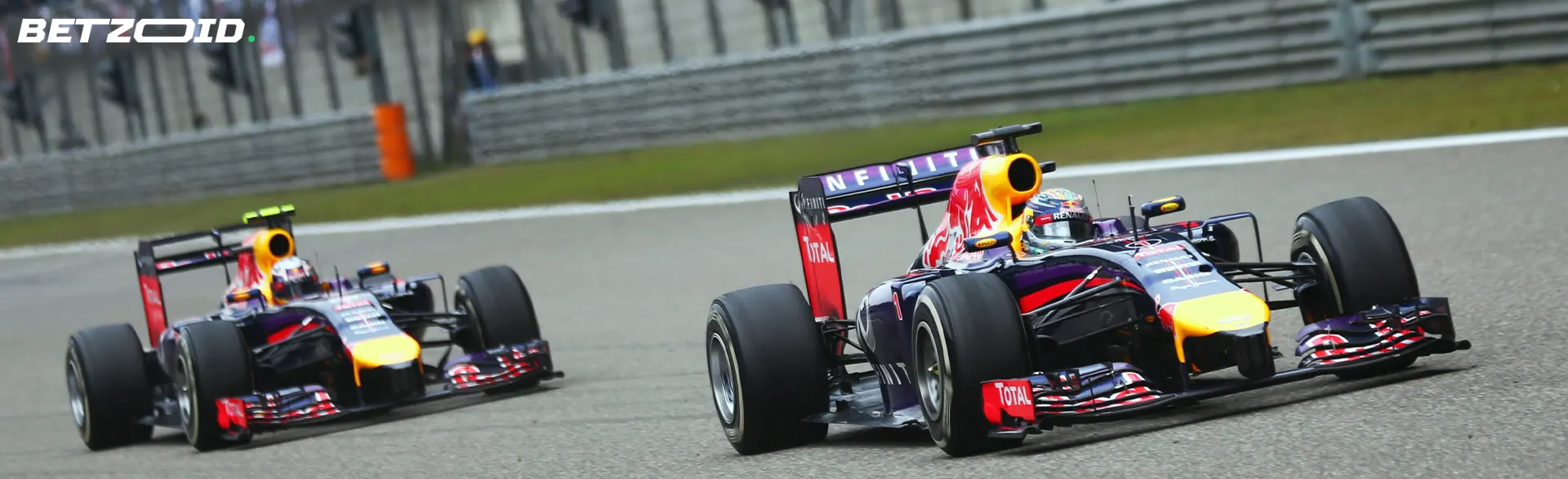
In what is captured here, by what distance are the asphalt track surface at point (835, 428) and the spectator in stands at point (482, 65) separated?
29.4 feet

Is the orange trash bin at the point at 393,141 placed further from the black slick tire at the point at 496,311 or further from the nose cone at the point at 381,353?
A: the nose cone at the point at 381,353

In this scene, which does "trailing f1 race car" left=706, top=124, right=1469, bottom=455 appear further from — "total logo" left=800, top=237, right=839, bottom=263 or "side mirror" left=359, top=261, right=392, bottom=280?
"side mirror" left=359, top=261, right=392, bottom=280

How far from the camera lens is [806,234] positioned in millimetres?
8742

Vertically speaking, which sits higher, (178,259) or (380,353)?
(178,259)

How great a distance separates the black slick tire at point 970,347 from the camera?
6.60 meters

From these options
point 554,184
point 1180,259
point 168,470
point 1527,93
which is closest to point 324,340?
point 168,470

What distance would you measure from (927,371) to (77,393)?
6514 millimetres

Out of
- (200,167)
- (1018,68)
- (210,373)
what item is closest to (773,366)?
(210,373)

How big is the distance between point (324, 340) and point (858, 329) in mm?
4065

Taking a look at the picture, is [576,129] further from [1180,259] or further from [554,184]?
[1180,259]

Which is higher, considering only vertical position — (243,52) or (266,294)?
(243,52)

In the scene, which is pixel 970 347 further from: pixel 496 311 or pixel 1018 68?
pixel 1018 68

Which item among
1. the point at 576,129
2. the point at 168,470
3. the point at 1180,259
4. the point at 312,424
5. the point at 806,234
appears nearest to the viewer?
the point at 1180,259

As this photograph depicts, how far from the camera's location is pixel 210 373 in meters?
10.5
